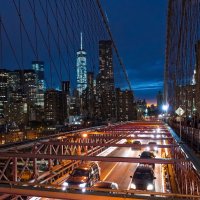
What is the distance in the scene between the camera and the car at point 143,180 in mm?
16312

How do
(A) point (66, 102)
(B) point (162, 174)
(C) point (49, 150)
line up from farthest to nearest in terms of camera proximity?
1. (A) point (66, 102)
2. (B) point (162, 174)
3. (C) point (49, 150)

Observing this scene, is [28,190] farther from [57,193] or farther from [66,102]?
[66,102]

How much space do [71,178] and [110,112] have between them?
42851mm

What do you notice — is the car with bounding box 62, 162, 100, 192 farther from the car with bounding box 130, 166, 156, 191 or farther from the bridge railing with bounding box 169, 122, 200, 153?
Answer: the bridge railing with bounding box 169, 122, 200, 153

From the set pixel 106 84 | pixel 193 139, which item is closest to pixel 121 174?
pixel 193 139

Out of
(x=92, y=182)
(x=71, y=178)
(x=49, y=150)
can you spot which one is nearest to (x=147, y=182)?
(x=92, y=182)

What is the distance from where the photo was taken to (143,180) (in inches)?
656

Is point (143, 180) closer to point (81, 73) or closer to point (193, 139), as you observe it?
point (193, 139)

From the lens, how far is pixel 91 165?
1698 centimetres

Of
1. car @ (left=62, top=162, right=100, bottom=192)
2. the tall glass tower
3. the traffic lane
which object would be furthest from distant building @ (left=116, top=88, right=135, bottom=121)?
car @ (left=62, top=162, right=100, bottom=192)

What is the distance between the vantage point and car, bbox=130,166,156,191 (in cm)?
1631

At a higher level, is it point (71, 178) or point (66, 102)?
point (66, 102)

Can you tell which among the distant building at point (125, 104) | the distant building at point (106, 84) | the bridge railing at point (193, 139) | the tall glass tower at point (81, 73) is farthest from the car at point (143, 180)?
the distant building at point (125, 104)

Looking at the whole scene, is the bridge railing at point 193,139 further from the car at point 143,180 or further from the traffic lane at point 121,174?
the traffic lane at point 121,174
